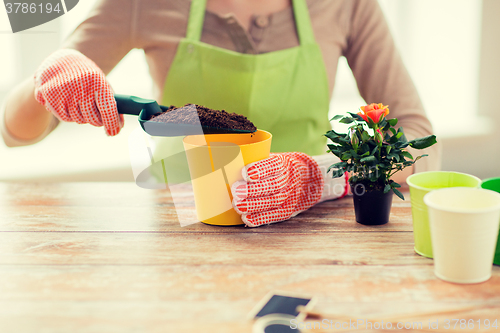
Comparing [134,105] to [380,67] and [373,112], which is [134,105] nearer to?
[373,112]

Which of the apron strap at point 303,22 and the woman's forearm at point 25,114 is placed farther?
the apron strap at point 303,22

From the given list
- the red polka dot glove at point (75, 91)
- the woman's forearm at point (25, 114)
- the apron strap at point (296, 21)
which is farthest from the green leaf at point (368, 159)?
the woman's forearm at point (25, 114)

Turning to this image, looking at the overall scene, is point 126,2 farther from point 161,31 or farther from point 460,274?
point 460,274

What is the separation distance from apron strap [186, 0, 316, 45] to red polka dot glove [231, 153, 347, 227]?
0.52 m

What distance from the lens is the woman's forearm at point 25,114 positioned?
1021mm

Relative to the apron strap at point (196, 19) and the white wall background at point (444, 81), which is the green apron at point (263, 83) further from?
the white wall background at point (444, 81)

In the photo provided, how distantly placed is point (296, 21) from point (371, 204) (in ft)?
2.29

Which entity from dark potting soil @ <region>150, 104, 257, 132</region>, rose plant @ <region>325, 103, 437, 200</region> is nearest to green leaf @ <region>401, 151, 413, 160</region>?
rose plant @ <region>325, 103, 437, 200</region>

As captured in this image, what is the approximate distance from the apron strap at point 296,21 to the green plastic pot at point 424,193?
70 cm

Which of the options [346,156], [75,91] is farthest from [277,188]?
[75,91]

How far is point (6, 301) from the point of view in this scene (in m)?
0.48

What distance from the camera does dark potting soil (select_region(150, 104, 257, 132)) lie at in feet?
2.37

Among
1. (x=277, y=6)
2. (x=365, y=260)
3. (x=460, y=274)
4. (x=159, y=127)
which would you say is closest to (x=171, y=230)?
(x=159, y=127)

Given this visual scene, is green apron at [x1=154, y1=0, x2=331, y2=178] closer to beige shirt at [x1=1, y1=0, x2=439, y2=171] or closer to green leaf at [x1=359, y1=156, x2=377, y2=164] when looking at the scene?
beige shirt at [x1=1, y1=0, x2=439, y2=171]
